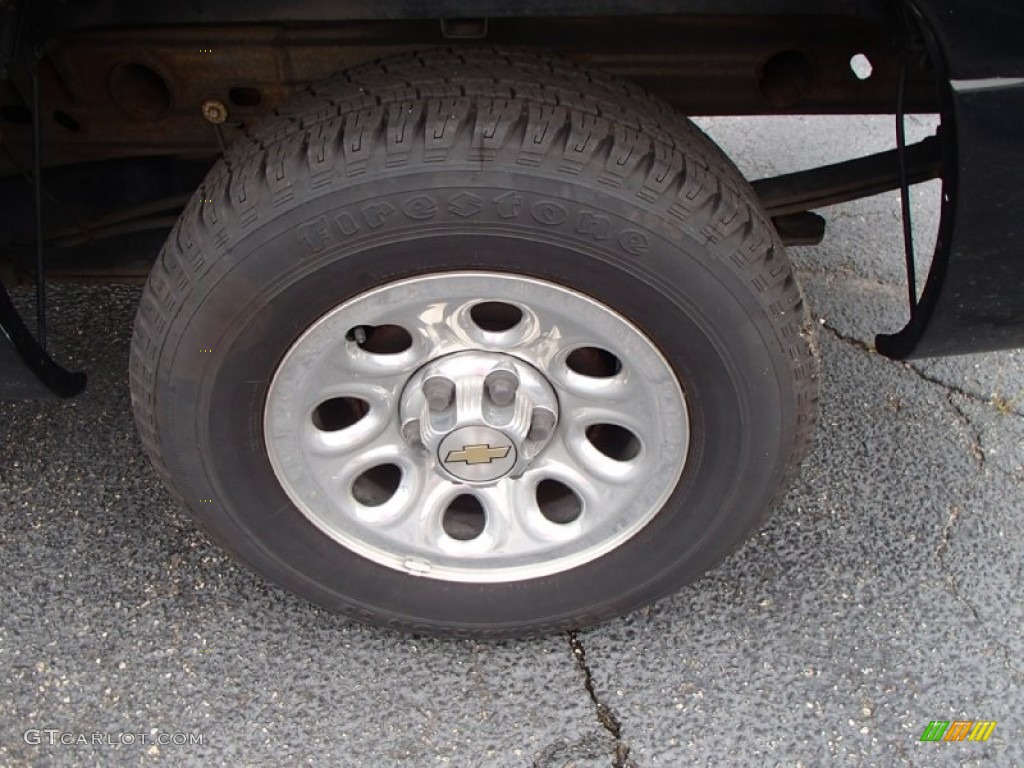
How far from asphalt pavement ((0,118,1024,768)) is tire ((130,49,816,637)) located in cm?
16

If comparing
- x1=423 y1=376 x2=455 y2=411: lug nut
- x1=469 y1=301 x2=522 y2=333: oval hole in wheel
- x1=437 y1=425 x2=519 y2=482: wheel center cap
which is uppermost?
x1=469 y1=301 x2=522 y2=333: oval hole in wheel

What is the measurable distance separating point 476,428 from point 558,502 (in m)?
0.36

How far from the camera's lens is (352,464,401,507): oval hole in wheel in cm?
202

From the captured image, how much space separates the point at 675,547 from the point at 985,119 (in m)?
0.96

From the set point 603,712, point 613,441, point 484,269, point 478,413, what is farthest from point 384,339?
point 603,712

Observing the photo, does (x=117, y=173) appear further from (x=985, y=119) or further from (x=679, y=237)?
(x=985, y=119)

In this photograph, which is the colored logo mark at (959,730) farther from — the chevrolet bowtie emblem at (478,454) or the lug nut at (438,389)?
the lug nut at (438,389)

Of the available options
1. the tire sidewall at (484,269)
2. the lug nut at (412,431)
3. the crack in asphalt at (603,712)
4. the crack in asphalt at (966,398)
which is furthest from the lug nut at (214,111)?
the crack in asphalt at (966,398)

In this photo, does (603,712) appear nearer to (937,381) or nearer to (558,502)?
(558,502)

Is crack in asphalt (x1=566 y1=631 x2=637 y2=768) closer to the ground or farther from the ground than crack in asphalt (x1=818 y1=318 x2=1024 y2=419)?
closer to the ground

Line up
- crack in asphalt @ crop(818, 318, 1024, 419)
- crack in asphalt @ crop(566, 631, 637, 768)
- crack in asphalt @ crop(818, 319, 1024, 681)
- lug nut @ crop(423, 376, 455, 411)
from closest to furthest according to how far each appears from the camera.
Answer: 1. lug nut @ crop(423, 376, 455, 411)
2. crack in asphalt @ crop(566, 631, 637, 768)
3. crack in asphalt @ crop(818, 319, 1024, 681)
4. crack in asphalt @ crop(818, 318, 1024, 419)

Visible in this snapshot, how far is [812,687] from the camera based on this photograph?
2.03 m

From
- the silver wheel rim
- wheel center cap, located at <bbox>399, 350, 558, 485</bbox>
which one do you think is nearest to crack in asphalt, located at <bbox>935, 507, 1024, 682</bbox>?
the silver wheel rim

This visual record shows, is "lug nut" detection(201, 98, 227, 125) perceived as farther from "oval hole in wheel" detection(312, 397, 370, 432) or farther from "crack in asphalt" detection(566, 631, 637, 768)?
"crack in asphalt" detection(566, 631, 637, 768)
